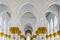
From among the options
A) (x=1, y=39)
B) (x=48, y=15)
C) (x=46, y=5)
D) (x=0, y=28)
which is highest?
(x=48, y=15)

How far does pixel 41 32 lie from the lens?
12680 mm

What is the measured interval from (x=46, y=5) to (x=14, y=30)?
3241 mm

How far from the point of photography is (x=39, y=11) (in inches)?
480

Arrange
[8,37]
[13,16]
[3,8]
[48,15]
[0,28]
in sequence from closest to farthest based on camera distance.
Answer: [13,16] → [3,8] → [0,28] → [8,37] → [48,15]

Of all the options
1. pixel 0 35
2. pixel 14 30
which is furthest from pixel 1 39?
pixel 14 30

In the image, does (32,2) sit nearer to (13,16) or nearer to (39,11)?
(39,11)

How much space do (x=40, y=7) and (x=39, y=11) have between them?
32cm

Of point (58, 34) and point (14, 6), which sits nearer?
point (14, 6)

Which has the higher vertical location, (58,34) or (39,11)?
(39,11)

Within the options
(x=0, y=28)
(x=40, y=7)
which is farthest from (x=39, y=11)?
(x=0, y=28)

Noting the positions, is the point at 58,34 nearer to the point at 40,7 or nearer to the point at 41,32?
the point at 41,32

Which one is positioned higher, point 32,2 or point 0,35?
point 32,2

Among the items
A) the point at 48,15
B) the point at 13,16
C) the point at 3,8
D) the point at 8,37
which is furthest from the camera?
the point at 48,15

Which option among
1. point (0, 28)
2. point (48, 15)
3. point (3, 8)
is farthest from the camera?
point (48, 15)
